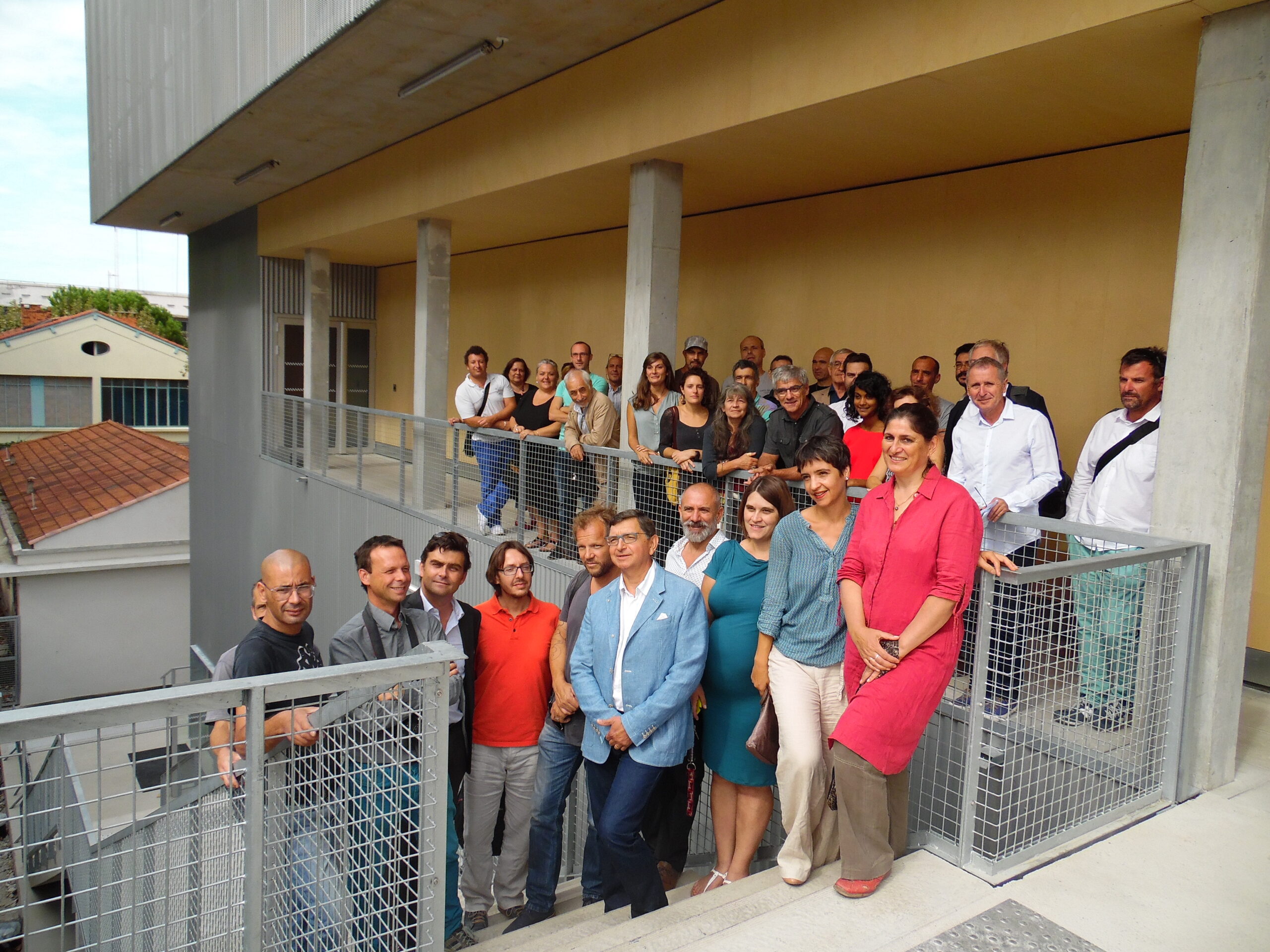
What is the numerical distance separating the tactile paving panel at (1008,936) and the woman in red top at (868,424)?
2.36 metres

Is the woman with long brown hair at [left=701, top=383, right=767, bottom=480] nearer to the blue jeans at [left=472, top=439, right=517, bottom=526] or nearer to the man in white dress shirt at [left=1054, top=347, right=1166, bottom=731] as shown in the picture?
the man in white dress shirt at [left=1054, top=347, right=1166, bottom=731]

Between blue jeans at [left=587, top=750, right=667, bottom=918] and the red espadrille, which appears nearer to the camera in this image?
the red espadrille

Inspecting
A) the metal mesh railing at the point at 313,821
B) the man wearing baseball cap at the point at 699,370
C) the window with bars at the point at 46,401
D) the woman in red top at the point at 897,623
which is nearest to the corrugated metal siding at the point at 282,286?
the man wearing baseball cap at the point at 699,370

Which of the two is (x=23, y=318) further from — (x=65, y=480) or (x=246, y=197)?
(x=246, y=197)

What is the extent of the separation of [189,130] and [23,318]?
48.9 metres

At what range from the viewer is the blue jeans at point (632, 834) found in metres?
3.65

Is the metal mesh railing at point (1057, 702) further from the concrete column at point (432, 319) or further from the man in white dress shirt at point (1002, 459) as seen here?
the concrete column at point (432, 319)

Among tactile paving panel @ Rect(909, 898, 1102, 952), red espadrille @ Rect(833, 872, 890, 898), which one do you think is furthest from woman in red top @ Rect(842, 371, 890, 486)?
tactile paving panel @ Rect(909, 898, 1102, 952)

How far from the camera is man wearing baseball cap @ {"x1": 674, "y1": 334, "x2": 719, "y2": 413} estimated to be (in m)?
5.88

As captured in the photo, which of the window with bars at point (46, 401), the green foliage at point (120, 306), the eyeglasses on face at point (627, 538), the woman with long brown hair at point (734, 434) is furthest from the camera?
the green foliage at point (120, 306)

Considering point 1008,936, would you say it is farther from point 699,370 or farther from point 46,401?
point 46,401

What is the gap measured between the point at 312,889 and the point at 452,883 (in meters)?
1.01

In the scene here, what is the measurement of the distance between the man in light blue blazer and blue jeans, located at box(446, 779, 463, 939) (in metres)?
0.57

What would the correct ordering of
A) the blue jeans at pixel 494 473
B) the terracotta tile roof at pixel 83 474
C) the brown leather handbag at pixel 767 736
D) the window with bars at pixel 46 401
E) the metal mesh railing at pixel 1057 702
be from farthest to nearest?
the window with bars at pixel 46 401
the terracotta tile roof at pixel 83 474
the blue jeans at pixel 494 473
the brown leather handbag at pixel 767 736
the metal mesh railing at pixel 1057 702
